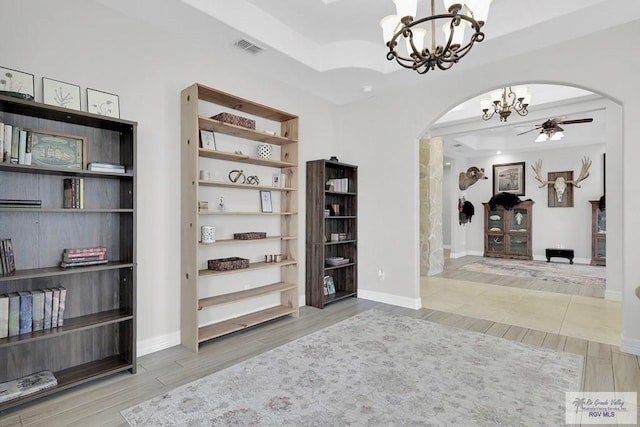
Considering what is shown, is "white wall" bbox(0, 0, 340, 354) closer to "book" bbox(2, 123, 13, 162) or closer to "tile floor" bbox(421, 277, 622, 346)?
"book" bbox(2, 123, 13, 162)

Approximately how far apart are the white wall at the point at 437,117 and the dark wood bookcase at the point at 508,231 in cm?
391

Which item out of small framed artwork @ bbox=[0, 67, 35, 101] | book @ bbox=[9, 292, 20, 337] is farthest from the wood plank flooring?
small framed artwork @ bbox=[0, 67, 35, 101]

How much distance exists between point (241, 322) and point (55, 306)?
164cm

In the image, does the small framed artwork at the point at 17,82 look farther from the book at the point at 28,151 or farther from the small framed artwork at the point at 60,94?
the book at the point at 28,151

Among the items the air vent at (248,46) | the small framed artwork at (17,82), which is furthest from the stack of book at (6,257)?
the air vent at (248,46)

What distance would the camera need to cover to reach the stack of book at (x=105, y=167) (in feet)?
7.77

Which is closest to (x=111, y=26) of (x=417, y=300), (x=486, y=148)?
(x=417, y=300)

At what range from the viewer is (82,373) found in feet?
7.80

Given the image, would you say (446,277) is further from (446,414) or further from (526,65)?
(446,414)

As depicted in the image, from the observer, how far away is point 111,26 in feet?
8.97

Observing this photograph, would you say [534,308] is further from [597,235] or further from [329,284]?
[597,235]

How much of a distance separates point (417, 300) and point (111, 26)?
432 centimetres

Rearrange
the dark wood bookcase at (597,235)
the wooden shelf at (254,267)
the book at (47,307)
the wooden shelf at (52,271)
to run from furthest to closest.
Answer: the dark wood bookcase at (597,235) < the wooden shelf at (254,267) < the book at (47,307) < the wooden shelf at (52,271)

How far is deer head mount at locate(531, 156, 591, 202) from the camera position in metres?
7.87
